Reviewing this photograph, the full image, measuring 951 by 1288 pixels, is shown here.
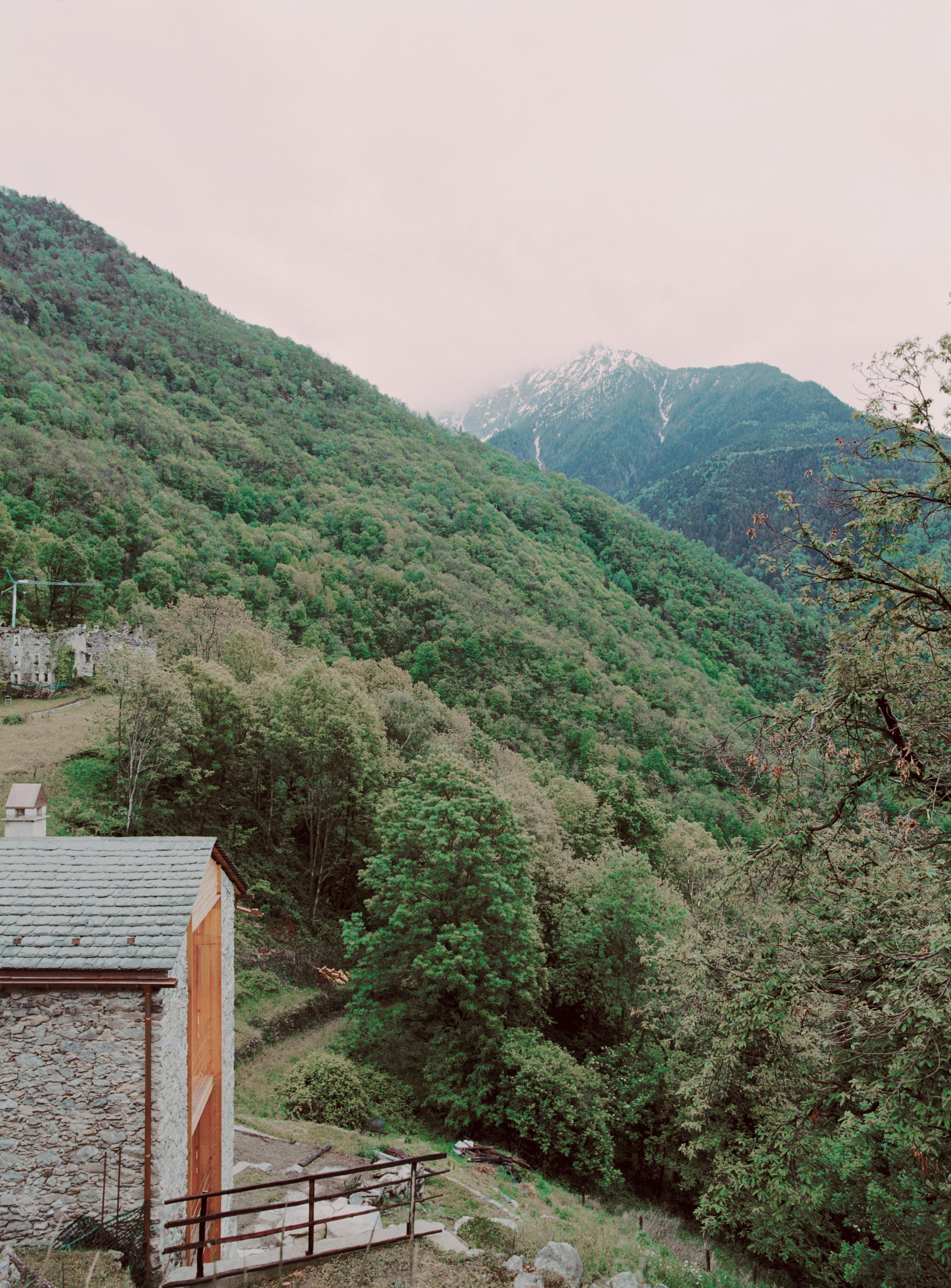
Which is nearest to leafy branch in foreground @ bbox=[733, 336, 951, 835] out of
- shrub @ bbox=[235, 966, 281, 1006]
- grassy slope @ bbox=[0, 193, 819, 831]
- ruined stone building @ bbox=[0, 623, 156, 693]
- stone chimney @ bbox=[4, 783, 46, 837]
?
stone chimney @ bbox=[4, 783, 46, 837]

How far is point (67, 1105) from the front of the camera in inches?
306

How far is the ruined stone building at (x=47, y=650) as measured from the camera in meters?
36.3

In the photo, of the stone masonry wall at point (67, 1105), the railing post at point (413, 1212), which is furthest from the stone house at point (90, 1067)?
the railing post at point (413, 1212)

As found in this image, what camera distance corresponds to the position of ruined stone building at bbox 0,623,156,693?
3634 centimetres

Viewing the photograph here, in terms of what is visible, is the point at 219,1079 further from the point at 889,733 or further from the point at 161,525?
the point at 161,525

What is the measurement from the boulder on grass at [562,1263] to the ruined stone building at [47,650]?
3095 centimetres

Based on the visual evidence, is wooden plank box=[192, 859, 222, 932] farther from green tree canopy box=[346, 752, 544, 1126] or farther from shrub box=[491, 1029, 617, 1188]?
shrub box=[491, 1029, 617, 1188]

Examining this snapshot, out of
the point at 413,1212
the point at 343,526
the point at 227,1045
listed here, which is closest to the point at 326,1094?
the point at 227,1045

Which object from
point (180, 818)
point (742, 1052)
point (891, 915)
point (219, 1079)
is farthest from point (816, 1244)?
point (180, 818)

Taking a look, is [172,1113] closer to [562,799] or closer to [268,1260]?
[268,1260]

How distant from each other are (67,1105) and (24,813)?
5.04m

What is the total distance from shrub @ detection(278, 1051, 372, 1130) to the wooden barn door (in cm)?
725

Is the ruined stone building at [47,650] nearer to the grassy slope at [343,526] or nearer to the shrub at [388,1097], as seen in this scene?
the grassy slope at [343,526]

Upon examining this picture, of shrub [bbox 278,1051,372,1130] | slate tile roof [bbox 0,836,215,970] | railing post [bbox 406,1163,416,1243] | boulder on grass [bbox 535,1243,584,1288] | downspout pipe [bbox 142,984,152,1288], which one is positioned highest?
slate tile roof [bbox 0,836,215,970]
